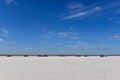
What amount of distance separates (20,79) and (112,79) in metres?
5.32

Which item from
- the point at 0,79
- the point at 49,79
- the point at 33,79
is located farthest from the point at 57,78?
the point at 0,79

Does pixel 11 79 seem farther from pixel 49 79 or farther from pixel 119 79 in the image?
pixel 119 79

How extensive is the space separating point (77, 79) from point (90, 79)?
0.75 m

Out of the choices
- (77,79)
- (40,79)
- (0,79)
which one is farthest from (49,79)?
(0,79)

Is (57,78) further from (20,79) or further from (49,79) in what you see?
(20,79)

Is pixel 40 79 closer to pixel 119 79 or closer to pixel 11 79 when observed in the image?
pixel 11 79

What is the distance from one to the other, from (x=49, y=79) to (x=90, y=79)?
2.37 m

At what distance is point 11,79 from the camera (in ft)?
41.8

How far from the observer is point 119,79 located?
1273cm

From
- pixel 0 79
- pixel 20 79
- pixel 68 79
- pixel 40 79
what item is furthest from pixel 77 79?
pixel 0 79

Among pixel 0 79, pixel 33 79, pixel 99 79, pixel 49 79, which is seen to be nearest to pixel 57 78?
pixel 49 79

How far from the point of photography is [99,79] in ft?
41.9

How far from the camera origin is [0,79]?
41.9 ft

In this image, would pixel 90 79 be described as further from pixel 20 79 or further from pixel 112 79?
pixel 20 79
